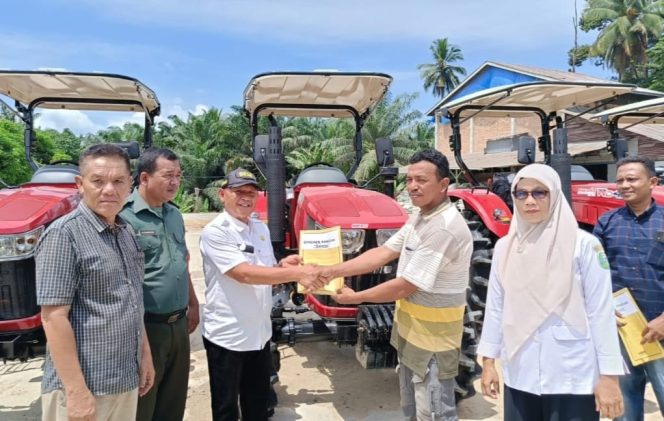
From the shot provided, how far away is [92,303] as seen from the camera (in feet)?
5.83

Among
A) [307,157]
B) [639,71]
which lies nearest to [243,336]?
[307,157]

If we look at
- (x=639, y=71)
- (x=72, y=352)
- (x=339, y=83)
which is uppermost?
(x=639, y=71)

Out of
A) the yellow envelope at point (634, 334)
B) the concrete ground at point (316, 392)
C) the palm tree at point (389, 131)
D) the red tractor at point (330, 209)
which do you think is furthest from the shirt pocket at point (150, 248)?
the palm tree at point (389, 131)

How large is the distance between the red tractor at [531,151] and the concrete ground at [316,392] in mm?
898

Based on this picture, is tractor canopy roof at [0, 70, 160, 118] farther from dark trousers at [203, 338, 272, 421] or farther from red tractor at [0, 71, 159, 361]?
dark trousers at [203, 338, 272, 421]

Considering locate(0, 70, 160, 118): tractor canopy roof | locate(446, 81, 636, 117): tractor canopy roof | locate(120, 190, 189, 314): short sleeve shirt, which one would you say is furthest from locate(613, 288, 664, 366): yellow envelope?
locate(0, 70, 160, 118): tractor canopy roof

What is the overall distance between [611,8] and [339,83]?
108 feet

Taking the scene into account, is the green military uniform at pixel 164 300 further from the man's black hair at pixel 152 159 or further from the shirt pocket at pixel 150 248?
the man's black hair at pixel 152 159

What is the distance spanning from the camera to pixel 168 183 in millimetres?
2506

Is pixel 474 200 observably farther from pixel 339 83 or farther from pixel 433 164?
pixel 433 164

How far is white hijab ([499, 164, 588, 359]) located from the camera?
1.83m


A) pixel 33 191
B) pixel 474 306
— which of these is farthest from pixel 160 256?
pixel 474 306

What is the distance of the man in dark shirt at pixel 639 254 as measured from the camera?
2428 millimetres

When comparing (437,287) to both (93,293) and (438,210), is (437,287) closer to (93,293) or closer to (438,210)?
(438,210)
